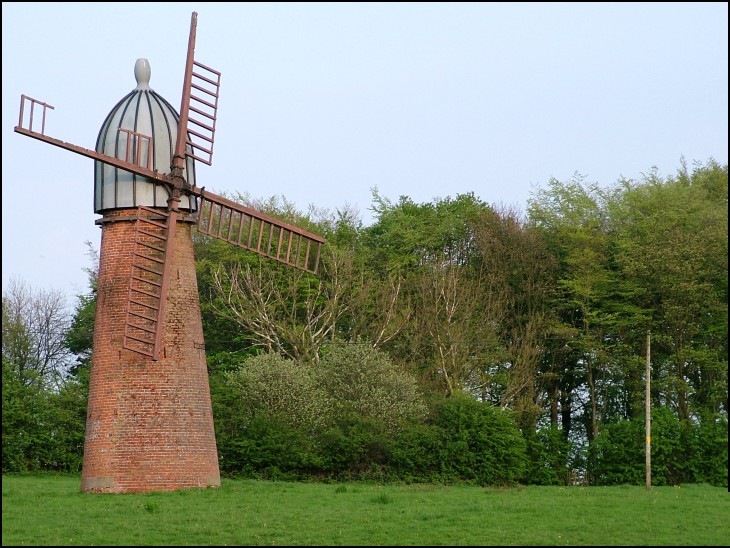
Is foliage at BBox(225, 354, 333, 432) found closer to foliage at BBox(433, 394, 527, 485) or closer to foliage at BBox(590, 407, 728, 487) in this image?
foliage at BBox(433, 394, 527, 485)

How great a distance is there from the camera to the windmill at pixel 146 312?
26578 mm

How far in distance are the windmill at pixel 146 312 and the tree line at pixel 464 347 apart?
11196 mm

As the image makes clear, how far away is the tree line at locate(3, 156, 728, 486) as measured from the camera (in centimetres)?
3956

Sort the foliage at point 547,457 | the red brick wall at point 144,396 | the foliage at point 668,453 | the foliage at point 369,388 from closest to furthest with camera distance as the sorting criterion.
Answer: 1. the red brick wall at point 144,396
2. the foliage at point 369,388
3. the foliage at point 668,453
4. the foliage at point 547,457

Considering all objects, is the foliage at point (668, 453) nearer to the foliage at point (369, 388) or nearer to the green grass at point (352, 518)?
the foliage at point (369, 388)

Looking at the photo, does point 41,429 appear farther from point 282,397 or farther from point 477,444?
point 477,444

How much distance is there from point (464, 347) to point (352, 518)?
23.0 metres

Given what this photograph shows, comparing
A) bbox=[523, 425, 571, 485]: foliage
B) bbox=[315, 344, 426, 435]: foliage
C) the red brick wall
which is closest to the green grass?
the red brick wall

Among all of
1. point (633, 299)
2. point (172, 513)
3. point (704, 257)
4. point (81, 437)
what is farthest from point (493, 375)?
point (172, 513)

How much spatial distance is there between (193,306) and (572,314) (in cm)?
2482

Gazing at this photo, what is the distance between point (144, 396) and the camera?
2662cm

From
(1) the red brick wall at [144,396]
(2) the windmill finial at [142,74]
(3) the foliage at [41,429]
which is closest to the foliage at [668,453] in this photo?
(3) the foliage at [41,429]

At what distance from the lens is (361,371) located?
41.1 metres

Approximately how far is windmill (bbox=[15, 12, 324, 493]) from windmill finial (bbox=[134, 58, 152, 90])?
24 millimetres
